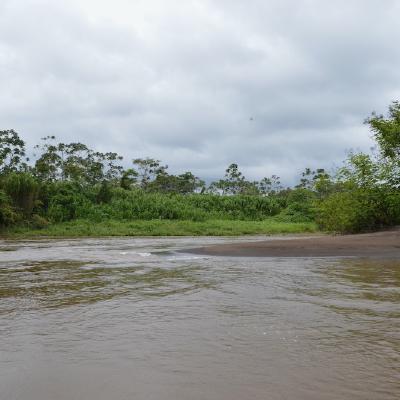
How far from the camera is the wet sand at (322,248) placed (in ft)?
44.5

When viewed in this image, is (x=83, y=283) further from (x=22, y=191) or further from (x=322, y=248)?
(x=22, y=191)

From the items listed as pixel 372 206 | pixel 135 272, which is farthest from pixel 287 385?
pixel 372 206

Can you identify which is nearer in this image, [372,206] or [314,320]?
[314,320]

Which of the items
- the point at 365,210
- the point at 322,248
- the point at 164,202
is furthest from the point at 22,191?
the point at 322,248

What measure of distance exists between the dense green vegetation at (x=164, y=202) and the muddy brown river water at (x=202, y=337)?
10.3 m

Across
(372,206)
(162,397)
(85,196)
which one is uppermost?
(85,196)

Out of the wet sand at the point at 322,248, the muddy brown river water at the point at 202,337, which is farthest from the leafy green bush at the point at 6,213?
the muddy brown river water at the point at 202,337

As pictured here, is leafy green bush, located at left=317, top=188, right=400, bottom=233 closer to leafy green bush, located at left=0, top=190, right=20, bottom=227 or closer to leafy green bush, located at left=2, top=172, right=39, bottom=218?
leafy green bush, located at left=0, top=190, right=20, bottom=227

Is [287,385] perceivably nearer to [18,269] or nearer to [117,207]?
[18,269]

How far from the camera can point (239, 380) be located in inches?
141

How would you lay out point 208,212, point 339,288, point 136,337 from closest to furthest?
1. point 136,337
2. point 339,288
3. point 208,212

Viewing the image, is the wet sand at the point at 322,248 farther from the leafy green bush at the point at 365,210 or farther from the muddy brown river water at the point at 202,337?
the muddy brown river water at the point at 202,337

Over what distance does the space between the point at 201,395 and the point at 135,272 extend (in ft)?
23.9

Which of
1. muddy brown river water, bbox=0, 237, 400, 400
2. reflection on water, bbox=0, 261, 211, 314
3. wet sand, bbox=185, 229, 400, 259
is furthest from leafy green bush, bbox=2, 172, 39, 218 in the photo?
muddy brown river water, bbox=0, 237, 400, 400
